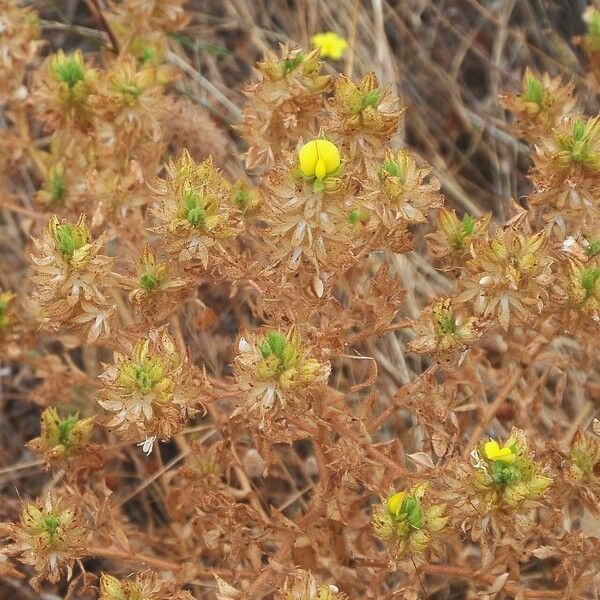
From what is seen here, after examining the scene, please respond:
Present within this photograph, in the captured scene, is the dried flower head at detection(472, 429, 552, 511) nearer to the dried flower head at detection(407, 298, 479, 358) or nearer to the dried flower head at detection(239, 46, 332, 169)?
the dried flower head at detection(407, 298, 479, 358)

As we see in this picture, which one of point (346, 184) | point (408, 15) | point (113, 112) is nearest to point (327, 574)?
point (346, 184)

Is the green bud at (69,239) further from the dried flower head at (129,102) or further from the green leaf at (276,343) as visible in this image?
the dried flower head at (129,102)

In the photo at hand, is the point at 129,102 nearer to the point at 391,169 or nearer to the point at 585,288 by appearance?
the point at 391,169

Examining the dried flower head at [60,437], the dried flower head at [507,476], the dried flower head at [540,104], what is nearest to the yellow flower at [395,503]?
the dried flower head at [507,476]

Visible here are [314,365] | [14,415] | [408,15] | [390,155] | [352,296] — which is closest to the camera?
[314,365]

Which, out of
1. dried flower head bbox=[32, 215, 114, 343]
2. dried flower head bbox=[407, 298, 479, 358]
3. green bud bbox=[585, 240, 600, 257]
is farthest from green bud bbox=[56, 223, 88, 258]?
green bud bbox=[585, 240, 600, 257]

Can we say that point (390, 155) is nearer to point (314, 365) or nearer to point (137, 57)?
point (314, 365)
